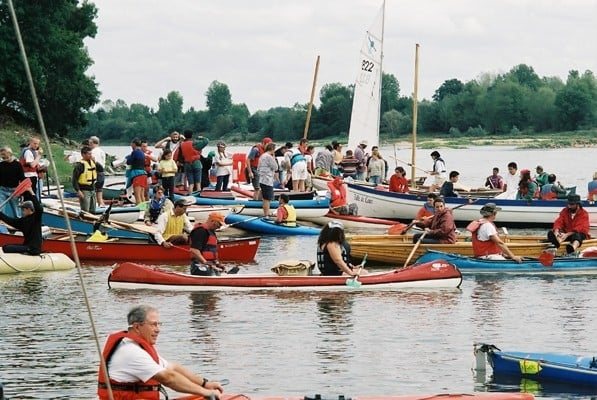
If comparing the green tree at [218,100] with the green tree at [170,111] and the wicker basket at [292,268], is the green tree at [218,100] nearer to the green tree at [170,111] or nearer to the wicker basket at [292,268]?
the green tree at [170,111]

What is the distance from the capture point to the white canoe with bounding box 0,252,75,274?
20891 millimetres

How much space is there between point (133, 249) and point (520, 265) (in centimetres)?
663

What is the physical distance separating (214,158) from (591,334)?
1881 centimetres

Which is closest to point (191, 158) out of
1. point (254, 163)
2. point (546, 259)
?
point (254, 163)

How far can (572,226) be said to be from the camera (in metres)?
21.6

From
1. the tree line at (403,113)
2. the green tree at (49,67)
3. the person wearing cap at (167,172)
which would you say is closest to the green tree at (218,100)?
the tree line at (403,113)

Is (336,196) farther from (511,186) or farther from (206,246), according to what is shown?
(206,246)

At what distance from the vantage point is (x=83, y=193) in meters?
25.8

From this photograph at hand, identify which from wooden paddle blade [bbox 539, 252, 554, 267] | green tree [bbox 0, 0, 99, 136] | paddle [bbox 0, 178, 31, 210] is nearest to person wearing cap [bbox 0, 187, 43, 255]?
paddle [bbox 0, 178, 31, 210]

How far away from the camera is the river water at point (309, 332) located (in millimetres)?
13359

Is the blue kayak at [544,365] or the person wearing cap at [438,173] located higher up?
the person wearing cap at [438,173]

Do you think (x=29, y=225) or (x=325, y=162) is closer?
(x=29, y=225)

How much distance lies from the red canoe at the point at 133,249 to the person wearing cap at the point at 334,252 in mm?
4076

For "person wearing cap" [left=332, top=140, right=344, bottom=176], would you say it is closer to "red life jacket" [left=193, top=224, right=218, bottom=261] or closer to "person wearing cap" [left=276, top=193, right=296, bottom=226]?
"person wearing cap" [left=276, top=193, right=296, bottom=226]
